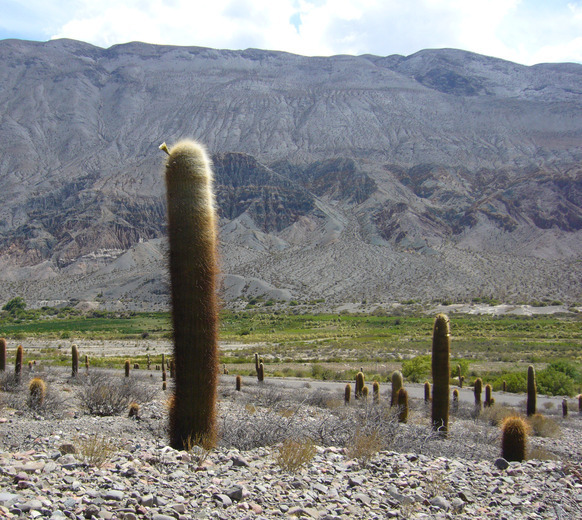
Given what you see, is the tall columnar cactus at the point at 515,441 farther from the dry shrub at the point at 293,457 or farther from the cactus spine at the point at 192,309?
the cactus spine at the point at 192,309

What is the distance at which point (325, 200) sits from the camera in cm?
14762

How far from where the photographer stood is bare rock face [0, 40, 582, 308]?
325 feet

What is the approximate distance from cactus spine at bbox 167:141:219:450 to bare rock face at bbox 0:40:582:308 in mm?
73912

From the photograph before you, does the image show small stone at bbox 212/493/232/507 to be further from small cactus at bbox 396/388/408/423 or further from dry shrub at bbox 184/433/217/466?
small cactus at bbox 396/388/408/423

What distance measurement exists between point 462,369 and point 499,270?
6724cm

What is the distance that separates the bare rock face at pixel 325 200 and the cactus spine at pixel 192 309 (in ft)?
242

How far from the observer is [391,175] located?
5989 inches

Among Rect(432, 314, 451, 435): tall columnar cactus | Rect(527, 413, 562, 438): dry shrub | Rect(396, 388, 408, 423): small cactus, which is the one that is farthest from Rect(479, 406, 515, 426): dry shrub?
Rect(432, 314, 451, 435): tall columnar cactus

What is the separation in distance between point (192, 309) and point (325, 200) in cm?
14163

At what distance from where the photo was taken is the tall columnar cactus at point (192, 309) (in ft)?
24.6

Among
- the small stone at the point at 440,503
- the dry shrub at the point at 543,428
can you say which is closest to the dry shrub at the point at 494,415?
the dry shrub at the point at 543,428

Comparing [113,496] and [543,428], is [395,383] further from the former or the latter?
[113,496]

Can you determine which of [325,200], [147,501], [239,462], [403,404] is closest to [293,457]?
[239,462]

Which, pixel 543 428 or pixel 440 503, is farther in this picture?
pixel 543 428
